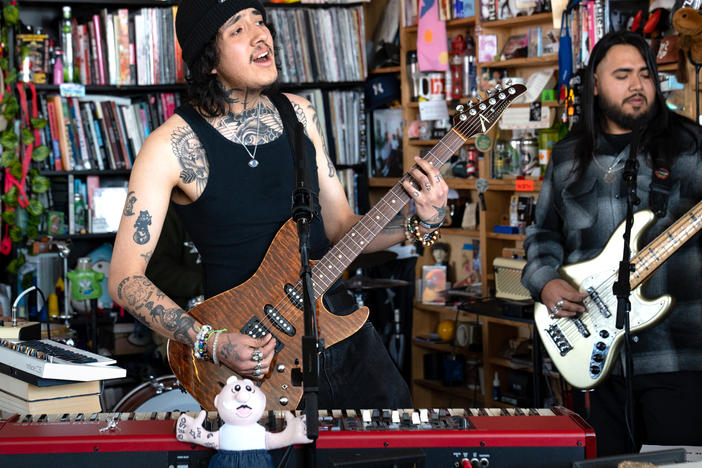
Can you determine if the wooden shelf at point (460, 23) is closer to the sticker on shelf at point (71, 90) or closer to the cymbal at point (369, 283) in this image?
the cymbal at point (369, 283)

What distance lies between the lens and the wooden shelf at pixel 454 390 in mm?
4684

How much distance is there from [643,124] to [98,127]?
3.03 m

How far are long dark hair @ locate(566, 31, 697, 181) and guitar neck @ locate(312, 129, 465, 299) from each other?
2.20ft

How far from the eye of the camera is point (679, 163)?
2504 mm

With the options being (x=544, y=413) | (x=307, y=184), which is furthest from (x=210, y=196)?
(x=544, y=413)

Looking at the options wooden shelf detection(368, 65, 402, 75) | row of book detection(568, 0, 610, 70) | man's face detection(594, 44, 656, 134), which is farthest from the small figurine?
wooden shelf detection(368, 65, 402, 75)

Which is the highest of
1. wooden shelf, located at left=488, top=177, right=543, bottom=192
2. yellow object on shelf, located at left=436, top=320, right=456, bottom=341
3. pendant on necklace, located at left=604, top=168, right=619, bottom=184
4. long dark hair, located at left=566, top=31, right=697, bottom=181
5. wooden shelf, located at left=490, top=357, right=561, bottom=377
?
long dark hair, located at left=566, top=31, right=697, bottom=181

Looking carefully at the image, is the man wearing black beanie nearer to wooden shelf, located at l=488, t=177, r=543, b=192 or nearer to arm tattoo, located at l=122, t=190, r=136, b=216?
arm tattoo, located at l=122, t=190, r=136, b=216

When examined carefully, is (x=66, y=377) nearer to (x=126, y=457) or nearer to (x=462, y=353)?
(x=126, y=457)

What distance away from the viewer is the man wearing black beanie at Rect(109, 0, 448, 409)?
6.82 ft

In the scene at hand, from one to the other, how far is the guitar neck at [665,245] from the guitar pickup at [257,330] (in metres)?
1.00

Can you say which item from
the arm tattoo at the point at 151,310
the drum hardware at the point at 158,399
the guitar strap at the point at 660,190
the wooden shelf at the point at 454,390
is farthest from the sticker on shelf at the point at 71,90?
the guitar strap at the point at 660,190

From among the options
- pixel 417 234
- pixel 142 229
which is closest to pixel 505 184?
pixel 417 234

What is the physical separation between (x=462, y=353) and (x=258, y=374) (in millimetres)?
2884
